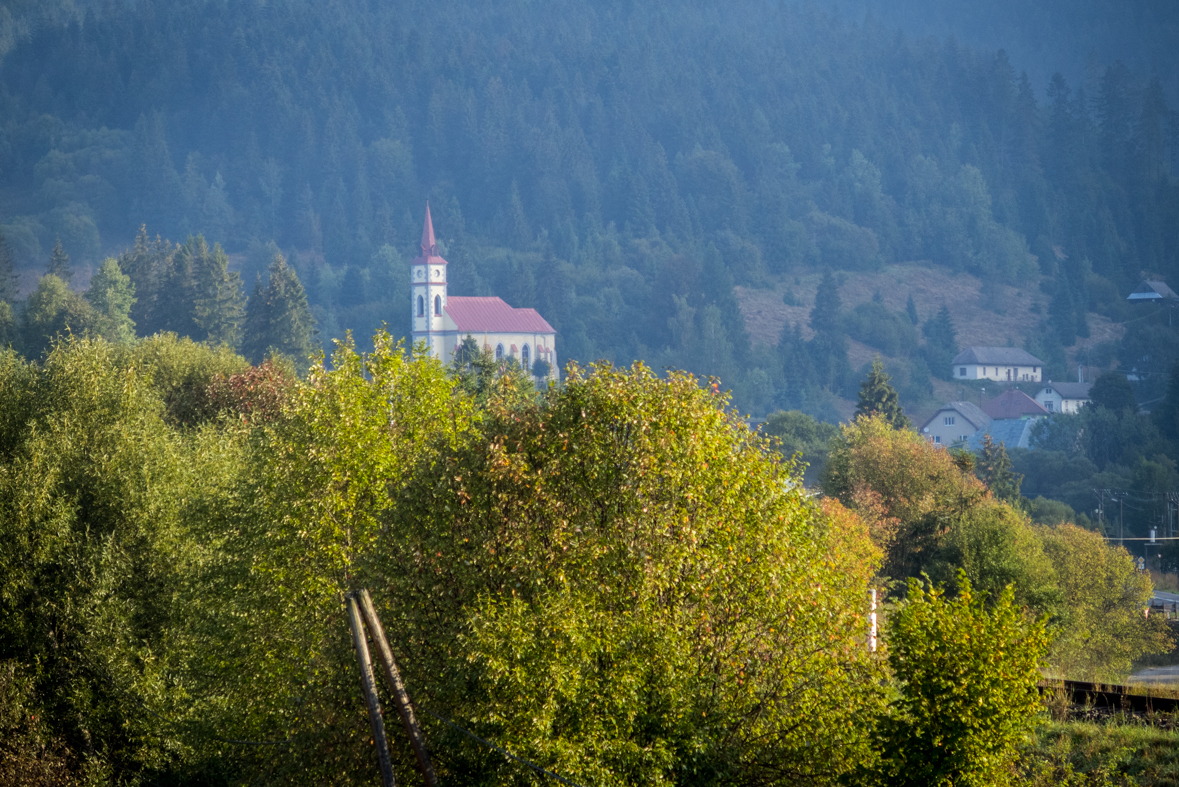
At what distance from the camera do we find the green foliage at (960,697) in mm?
15688

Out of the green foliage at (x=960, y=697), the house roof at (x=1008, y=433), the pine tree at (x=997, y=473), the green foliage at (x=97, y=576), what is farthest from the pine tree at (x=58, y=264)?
the green foliage at (x=960, y=697)

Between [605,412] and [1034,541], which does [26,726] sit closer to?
→ [605,412]

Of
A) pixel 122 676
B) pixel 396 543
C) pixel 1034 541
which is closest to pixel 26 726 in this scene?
pixel 122 676

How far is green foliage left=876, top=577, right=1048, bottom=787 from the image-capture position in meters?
15.7

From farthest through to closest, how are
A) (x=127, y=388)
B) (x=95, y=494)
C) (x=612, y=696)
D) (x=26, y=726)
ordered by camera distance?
(x=127, y=388)
(x=95, y=494)
(x=26, y=726)
(x=612, y=696)

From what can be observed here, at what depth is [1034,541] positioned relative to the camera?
197ft

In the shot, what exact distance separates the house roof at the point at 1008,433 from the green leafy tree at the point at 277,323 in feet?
334

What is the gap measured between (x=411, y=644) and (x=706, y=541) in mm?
5089

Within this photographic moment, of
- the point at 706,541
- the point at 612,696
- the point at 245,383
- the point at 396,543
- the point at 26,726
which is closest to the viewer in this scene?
the point at 612,696

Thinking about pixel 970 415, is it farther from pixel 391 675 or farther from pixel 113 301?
pixel 391 675

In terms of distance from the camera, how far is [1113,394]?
184625mm

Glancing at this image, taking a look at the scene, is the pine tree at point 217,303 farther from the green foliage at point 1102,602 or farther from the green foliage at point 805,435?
the green foliage at point 1102,602

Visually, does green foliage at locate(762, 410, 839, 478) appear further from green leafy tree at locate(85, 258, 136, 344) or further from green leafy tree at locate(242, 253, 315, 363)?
green leafy tree at locate(85, 258, 136, 344)

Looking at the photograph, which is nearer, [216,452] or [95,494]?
[95,494]
